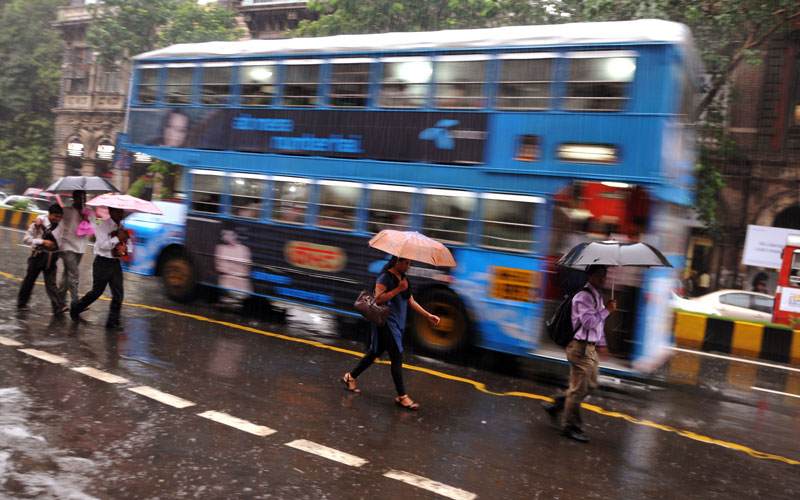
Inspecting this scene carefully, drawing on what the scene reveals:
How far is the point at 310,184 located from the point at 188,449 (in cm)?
593

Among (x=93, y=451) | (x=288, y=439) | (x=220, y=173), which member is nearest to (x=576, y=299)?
(x=288, y=439)

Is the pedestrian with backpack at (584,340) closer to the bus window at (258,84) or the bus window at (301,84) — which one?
the bus window at (301,84)

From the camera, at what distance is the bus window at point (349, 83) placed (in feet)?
33.1

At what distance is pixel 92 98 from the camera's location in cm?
3922

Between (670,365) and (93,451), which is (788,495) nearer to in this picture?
(93,451)

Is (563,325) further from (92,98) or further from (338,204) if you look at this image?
(92,98)

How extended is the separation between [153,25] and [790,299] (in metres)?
31.8

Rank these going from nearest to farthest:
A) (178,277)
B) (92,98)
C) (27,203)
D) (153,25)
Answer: (178,277) < (27,203) < (153,25) < (92,98)

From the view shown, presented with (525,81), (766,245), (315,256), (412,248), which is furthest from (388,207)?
(766,245)

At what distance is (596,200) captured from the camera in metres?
8.27

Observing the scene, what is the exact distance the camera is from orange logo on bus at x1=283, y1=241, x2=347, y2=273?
10219mm

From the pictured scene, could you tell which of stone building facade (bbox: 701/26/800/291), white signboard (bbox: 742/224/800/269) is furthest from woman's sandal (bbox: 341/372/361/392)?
stone building facade (bbox: 701/26/800/291)

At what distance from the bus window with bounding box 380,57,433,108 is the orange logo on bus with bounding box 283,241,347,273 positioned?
2.26 meters

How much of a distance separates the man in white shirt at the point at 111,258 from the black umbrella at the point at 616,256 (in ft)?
18.7
